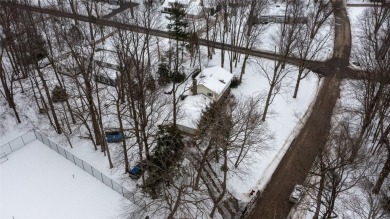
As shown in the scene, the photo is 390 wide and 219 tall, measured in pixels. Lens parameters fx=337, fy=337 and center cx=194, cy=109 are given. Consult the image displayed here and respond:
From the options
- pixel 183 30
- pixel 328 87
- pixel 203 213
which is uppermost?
pixel 183 30

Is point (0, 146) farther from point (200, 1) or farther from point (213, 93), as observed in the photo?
point (200, 1)

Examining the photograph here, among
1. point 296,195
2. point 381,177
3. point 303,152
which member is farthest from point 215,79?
point 381,177

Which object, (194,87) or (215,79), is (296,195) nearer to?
(194,87)

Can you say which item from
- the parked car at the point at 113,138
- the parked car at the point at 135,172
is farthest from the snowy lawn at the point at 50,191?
the parked car at the point at 113,138

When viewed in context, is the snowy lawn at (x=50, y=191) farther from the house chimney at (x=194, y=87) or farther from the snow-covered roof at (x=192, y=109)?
the house chimney at (x=194, y=87)

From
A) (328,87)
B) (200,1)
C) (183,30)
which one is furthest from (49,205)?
(200,1)

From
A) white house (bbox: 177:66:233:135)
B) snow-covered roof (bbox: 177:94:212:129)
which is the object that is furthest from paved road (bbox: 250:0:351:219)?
snow-covered roof (bbox: 177:94:212:129)
